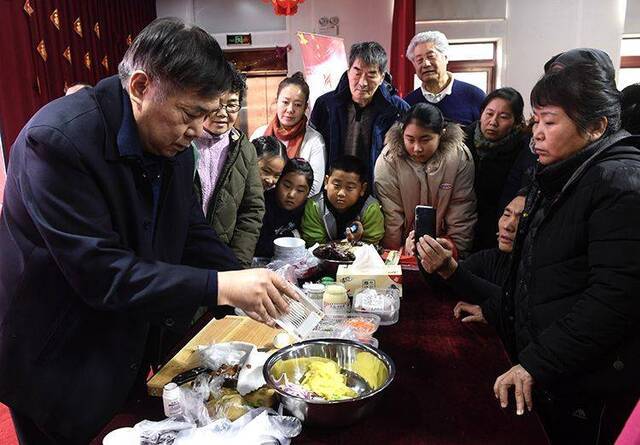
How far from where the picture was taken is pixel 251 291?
40.1 inches

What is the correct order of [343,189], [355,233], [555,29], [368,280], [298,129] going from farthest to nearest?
[555,29], [298,129], [343,189], [355,233], [368,280]

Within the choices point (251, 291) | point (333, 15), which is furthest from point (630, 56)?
point (251, 291)

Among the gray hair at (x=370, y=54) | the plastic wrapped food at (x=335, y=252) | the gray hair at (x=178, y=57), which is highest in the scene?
the gray hair at (x=370, y=54)

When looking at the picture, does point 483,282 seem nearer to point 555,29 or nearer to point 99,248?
point 99,248

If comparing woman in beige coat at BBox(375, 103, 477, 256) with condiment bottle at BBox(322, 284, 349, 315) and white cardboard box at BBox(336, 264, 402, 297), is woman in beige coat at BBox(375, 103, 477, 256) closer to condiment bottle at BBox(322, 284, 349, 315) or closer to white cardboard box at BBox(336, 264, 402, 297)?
white cardboard box at BBox(336, 264, 402, 297)

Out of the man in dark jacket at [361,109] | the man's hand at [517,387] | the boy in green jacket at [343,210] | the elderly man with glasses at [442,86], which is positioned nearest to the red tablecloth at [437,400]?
the man's hand at [517,387]

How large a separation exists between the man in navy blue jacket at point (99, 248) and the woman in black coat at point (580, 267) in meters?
0.66

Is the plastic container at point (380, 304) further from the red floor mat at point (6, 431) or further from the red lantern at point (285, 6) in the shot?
the red lantern at point (285, 6)

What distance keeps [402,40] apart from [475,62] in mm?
982

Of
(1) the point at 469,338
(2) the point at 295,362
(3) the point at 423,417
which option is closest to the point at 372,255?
(1) the point at 469,338

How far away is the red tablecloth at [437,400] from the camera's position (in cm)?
98

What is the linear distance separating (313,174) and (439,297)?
1076mm

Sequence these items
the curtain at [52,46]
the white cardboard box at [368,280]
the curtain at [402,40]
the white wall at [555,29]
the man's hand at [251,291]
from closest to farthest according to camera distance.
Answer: the man's hand at [251,291]
the white cardboard box at [368,280]
the curtain at [52,46]
the curtain at [402,40]
the white wall at [555,29]

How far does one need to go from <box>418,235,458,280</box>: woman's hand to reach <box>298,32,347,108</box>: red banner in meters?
3.08
